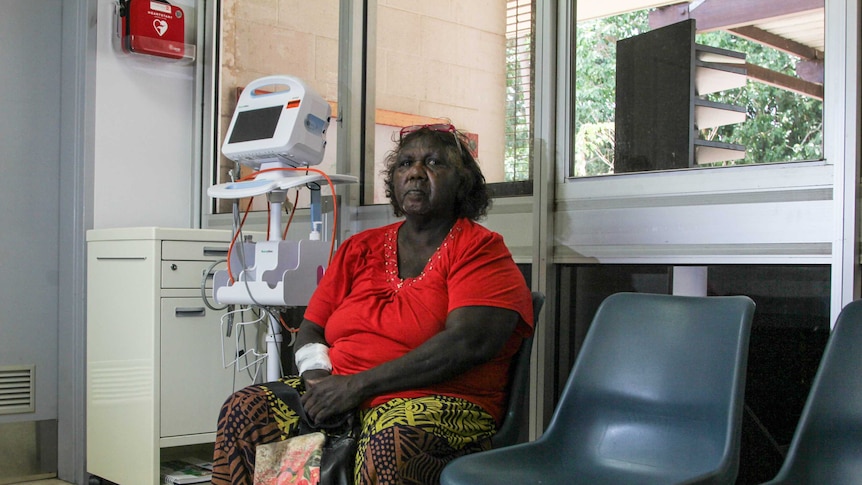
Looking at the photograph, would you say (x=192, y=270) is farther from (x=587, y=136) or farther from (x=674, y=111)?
(x=674, y=111)

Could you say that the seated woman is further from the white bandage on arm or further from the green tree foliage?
the green tree foliage

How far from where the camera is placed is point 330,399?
6.37ft

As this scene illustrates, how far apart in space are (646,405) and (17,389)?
104 inches

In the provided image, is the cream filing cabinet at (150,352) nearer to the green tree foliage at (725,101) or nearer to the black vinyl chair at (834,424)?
the green tree foliage at (725,101)

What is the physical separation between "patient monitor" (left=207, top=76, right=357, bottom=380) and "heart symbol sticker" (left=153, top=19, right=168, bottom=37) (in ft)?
3.34

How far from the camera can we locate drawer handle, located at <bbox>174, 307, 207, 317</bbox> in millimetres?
3031

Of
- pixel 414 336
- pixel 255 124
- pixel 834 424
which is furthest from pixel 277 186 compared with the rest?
pixel 834 424

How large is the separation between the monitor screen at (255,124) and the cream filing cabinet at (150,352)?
490mm

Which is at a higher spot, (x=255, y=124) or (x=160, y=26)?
(x=160, y=26)

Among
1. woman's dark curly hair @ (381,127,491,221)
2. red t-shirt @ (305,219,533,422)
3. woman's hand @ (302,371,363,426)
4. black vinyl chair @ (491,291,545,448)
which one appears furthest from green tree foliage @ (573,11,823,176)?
woman's hand @ (302,371,363,426)

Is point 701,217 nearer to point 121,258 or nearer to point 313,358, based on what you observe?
point 313,358

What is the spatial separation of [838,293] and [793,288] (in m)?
0.12

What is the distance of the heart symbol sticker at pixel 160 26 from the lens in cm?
Answer: 357

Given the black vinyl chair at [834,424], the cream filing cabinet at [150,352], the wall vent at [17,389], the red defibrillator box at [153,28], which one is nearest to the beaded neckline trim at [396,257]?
the black vinyl chair at [834,424]
